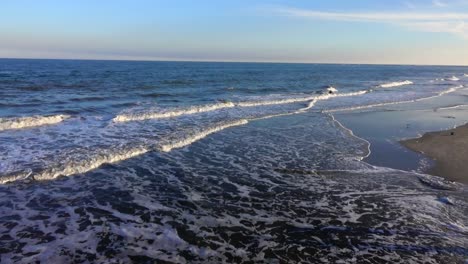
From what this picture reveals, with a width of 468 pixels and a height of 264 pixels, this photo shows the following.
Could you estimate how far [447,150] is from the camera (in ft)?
47.3

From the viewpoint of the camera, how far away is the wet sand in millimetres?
11719

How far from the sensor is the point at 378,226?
7.86 metres

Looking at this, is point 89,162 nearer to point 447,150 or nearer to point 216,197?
point 216,197

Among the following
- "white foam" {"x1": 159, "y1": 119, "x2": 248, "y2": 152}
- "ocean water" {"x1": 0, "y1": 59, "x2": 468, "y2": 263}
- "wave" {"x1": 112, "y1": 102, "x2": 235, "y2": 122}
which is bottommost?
"ocean water" {"x1": 0, "y1": 59, "x2": 468, "y2": 263}

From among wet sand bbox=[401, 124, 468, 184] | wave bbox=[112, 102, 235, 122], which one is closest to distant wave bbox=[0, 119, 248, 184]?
wave bbox=[112, 102, 235, 122]

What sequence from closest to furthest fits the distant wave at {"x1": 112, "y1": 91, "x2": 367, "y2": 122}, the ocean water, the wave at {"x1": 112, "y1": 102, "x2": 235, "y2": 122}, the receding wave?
the ocean water
the receding wave
the wave at {"x1": 112, "y1": 102, "x2": 235, "y2": 122}
the distant wave at {"x1": 112, "y1": 91, "x2": 367, "y2": 122}

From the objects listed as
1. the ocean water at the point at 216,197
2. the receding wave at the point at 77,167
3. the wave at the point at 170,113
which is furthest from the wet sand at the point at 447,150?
the wave at the point at 170,113

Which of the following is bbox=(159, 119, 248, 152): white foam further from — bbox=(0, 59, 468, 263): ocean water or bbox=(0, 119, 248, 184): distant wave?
bbox=(0, 59, 468, 263): ocean water

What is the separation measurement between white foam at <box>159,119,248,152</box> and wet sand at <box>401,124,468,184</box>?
25.4 ft

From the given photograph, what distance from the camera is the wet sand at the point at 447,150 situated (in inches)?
461

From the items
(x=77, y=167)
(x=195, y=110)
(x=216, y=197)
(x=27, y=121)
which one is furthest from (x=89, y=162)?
(x=195, y=110)

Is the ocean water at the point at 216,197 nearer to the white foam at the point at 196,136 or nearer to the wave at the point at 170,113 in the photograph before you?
the white foam at the point at 196,136

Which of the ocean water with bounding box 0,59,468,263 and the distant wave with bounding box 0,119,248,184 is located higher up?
the distant wave with bounding box 0,119,248,184

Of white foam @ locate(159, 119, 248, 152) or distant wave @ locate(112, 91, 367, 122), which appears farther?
distant wave @ locate(112, 91, 367, 122)
